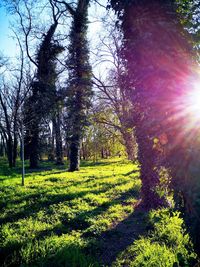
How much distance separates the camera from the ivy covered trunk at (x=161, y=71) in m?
3.75

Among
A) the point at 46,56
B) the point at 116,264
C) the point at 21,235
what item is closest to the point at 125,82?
the point at 116,264

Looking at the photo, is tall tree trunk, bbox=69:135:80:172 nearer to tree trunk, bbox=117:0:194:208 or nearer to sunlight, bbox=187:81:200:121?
tree trunk, bbox=117:0:194:208

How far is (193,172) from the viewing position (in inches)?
128

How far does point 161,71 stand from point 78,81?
11.8 m

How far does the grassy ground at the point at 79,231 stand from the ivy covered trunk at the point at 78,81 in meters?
6.86

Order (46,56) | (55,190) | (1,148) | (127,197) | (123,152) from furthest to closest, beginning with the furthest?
(1,148) → (46,56) → (123,152) → (55,190) → (127,197)

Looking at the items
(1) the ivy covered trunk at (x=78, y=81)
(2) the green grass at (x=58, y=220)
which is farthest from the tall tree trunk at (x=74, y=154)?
(2) the green grass at (x=58, y=220)

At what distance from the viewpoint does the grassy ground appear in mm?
4637

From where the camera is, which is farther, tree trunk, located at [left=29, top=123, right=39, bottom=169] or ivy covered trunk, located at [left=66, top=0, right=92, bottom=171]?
tree trunk, located at [left=29, top=123, right=39, bottom=169]

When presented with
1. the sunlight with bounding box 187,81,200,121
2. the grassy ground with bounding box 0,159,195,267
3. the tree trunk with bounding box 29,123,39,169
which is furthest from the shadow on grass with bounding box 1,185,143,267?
the tree trunk with bounding box 29,123,39,169

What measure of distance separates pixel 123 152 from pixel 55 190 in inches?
380

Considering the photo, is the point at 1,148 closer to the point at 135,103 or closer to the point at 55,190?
the point at 55,190

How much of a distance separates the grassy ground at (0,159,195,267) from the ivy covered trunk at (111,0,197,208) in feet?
4.42

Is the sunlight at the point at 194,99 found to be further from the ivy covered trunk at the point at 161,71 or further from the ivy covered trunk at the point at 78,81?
the ivy covered trunk at the point at 78,81
